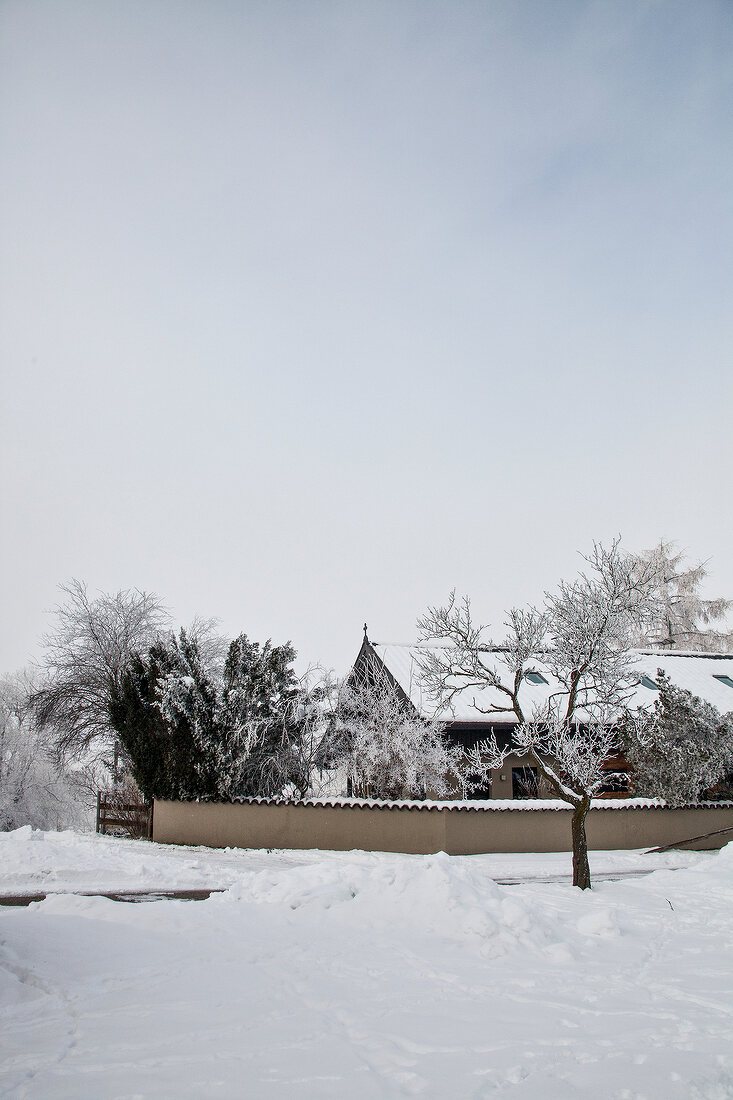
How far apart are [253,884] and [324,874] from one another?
1.07 m

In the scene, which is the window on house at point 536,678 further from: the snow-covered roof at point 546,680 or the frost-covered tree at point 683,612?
the frost-covered tree at point 683,612

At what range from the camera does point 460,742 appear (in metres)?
28.0

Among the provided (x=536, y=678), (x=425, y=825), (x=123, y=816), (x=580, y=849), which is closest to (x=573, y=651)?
(x=580, y=849)

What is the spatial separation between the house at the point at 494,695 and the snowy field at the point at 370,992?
1370 centimetres

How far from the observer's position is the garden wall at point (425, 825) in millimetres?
18938

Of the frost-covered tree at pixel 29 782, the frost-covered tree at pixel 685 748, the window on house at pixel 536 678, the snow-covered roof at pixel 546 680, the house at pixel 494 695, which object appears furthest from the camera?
the frost-covered tree at pixel 29 782

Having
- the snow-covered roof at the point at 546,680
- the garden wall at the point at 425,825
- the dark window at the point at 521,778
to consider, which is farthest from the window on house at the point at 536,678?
the garden wall at the point at 425,825

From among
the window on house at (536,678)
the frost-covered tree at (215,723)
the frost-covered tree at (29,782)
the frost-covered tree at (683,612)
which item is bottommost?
the frost-covered tree at (29,782)

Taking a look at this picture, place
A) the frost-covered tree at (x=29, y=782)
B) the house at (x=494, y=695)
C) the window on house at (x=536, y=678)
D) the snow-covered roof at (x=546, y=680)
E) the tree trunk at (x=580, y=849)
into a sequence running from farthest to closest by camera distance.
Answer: the frost-covered tree at (x=29, y=782)
the window on house at (x=536, y=678)
the snow-covered roof at (x=546, y=680)
the house at (x=494, y=695)
the tree trunk at (x=580, y=849)

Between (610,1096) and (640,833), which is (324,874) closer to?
(610,1096)

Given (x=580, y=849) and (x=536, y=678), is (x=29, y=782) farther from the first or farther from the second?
(x=580, y=849)

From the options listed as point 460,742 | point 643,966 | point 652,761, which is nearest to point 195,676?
point 460,742

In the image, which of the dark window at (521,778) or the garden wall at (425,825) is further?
the dark window at (521,778)

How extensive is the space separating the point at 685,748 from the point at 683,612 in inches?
870
